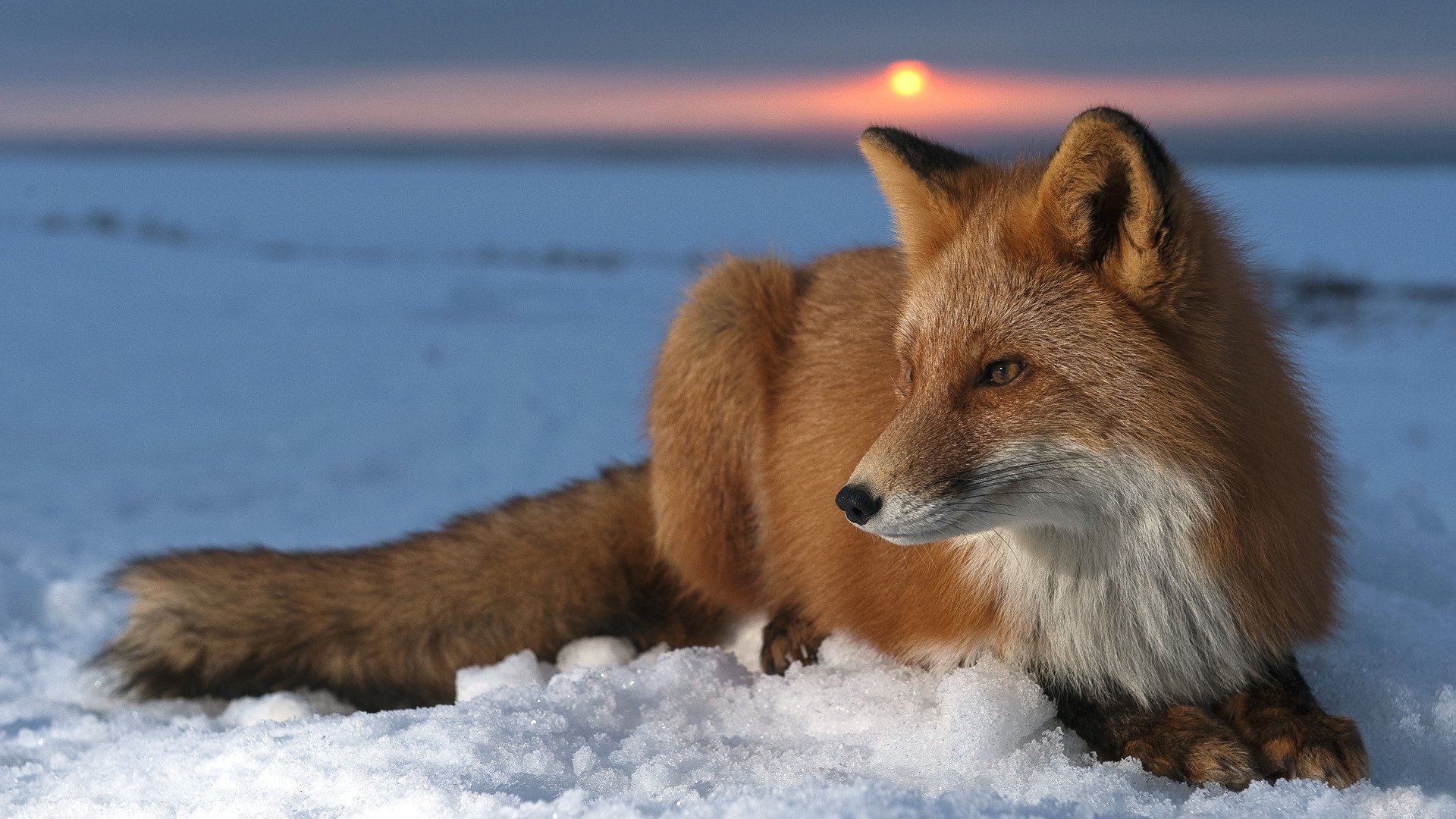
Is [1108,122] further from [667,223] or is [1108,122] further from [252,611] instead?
[667,223]

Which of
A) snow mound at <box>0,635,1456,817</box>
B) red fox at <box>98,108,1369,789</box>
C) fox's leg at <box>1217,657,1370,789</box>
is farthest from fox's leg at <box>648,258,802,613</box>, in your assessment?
fox's leg at <box>1217,657,1370,789</box>

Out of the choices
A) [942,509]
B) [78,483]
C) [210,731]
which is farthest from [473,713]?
[78,483]

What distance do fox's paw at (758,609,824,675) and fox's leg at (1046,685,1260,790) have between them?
3.14ft

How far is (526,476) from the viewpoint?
7.80 m

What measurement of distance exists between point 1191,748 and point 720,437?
181 cm

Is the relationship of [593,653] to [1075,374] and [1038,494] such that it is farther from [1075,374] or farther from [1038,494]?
[1075,374]

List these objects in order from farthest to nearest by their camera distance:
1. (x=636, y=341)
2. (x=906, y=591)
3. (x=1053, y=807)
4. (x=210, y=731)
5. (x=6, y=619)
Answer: (x=636, y=341) < (x=6, y=619) < (x=210, y=731) < (x=906, y=591) < (x=1053, y=807)

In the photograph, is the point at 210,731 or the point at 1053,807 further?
the point at 210,731

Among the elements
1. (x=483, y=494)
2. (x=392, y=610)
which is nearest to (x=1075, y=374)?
(x=392, y=610)

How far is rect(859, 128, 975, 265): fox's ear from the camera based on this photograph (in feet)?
9.91

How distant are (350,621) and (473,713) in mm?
1200

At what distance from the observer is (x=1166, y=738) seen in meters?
2.69

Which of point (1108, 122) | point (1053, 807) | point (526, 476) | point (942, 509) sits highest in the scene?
point (1108, 122)

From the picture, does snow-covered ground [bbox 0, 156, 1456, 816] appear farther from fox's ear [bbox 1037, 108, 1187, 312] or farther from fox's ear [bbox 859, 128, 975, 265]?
fox's ear [bbox 1037, 108, 1187, 312]
